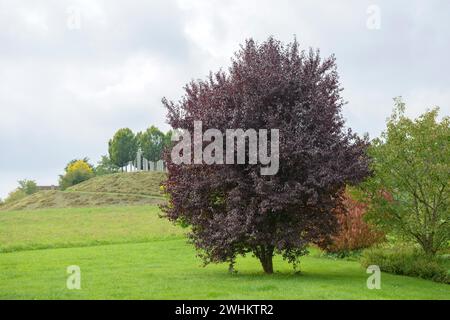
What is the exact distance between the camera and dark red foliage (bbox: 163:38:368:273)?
17500 mm

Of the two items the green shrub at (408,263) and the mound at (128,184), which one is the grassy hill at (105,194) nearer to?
the mound at (128,184)

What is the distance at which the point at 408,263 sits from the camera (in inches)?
848

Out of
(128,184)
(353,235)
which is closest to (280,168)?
(353,235)

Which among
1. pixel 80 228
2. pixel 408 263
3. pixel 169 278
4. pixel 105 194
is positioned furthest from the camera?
pixel 105 194

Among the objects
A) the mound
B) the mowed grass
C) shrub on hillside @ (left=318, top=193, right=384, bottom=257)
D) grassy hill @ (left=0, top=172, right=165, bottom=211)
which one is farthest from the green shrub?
the mound

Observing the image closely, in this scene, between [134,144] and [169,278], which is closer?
[169,278]

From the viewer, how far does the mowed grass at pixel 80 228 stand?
128ft

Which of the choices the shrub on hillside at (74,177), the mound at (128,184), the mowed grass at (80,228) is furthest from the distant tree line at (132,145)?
the mowed grass at (80,228)

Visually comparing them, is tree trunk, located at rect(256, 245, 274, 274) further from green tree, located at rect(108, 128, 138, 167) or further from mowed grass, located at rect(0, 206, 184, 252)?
green tree, located at rect(108, 128, 138, 167)

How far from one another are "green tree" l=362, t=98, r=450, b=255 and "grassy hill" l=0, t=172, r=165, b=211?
2279 inches

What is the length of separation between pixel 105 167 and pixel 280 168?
124712 mm

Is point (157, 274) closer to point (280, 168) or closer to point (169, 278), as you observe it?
point (169, 278)
